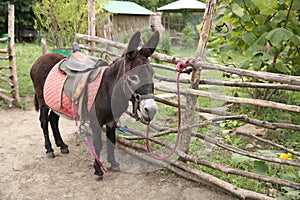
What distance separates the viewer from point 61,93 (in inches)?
124

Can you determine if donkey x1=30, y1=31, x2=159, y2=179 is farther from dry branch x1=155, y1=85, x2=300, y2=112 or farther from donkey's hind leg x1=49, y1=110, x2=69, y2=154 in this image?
dry branch x1=155, y1=85, x2=300, y2=112

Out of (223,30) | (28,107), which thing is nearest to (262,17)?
(223,30)

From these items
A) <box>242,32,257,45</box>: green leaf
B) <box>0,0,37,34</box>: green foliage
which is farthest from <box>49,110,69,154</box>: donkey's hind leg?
<box>0,0,37,34</box>: green foliage

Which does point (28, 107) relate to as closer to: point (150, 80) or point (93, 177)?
point (93, 177)

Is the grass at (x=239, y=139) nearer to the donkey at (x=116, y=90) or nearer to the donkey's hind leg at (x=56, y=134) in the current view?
the donkey at (x=116, y=90)

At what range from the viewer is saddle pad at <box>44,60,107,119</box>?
2.91 meters

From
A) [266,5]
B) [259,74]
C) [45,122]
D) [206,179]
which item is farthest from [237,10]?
[45,122]

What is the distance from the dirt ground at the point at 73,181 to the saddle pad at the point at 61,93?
66 centimetres

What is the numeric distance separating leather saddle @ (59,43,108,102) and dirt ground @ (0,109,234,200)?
2.84 ft

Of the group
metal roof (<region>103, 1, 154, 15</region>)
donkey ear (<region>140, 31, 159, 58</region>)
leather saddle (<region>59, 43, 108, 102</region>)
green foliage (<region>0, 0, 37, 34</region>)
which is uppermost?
metal roof (<region>103, 1, 154, 15</region>)

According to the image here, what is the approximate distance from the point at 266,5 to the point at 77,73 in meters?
2.26

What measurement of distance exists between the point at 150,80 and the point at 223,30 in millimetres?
3061

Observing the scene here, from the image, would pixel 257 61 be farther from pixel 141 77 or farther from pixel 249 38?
pixel 141 77

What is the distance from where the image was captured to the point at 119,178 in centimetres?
321
